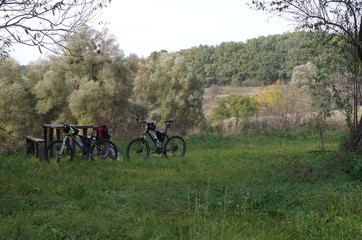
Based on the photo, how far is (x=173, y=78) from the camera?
3694cm

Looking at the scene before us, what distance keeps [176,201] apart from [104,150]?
4241mm

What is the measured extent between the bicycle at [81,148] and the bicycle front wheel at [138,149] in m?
0.43

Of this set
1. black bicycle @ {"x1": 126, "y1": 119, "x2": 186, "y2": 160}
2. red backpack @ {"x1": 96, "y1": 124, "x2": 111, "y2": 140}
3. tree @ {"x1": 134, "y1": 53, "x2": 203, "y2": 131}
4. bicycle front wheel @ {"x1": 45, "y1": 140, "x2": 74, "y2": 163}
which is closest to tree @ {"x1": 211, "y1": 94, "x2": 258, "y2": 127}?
tree @ {"x1": 134, "y1": 53, "x2": 203, "y2": 131}

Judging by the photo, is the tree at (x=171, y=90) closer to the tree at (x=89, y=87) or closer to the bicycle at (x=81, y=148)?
the tree at (x=89, y=87)

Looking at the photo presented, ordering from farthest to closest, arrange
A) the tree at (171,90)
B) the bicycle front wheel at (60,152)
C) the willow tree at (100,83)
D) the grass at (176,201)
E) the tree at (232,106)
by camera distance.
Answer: the tree at (171,90) → the tree at (232,106) → the willow tree at (100,83) → the bicycle front wheel at (60,152) → the grass at (176,201)

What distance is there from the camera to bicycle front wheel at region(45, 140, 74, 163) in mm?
8203

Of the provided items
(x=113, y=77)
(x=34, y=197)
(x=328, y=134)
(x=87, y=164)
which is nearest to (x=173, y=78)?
(x=113, y=77)

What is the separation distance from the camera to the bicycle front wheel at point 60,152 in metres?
8.20

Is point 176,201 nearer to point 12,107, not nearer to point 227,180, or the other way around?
point 227,180

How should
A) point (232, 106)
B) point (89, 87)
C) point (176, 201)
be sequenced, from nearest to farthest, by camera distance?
point (176, 201)
point (89, 87)
point (232, 106)

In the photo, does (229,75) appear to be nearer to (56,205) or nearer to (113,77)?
(113,77)

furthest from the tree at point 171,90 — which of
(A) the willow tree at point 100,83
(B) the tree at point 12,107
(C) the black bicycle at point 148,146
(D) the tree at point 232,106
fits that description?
(C) the black bicycle at point 148,146

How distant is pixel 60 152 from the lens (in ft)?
26.8

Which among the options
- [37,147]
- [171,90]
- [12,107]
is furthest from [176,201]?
[171,90]
